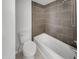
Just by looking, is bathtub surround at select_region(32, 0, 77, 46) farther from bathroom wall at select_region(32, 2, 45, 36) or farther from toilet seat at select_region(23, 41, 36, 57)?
toilet seat at select_region(23, 41, 36, 57)

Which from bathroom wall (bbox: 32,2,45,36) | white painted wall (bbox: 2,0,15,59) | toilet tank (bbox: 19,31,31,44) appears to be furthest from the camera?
bathroom wall (bbox: 32,2,45,36)

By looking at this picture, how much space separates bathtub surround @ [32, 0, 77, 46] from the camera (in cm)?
243

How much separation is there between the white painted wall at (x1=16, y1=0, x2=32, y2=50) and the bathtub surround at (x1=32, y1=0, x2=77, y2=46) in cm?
34

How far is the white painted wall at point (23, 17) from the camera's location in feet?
11.0

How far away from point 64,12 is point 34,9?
158 centimetres

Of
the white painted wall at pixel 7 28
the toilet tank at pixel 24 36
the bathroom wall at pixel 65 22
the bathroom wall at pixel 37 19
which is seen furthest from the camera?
the bathroom wall at pixel 37 19

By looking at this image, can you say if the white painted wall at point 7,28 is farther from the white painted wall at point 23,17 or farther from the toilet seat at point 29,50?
the white painted wall at point 23,17

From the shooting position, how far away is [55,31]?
132 inches

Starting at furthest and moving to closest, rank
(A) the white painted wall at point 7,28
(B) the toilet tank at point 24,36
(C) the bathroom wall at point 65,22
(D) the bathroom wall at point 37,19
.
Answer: (D) the bathroom wall at point 37,19 < (B) the toilet tank at point 24,36 < (C) the bathroom wall at point 65,22 < (A) the white painted wall at point 7,28

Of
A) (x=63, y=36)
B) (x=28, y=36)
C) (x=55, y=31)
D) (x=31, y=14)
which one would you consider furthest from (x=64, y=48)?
(x=31, y=14)

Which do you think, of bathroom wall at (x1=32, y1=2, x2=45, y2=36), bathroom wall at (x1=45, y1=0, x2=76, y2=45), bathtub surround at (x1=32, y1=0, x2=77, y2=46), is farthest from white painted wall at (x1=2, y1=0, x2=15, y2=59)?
bathroom wall at (x1=32, y1=2, x2=45, y2=36)

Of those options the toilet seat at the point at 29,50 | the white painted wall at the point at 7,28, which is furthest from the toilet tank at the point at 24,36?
the white painted wall at the point at 7,28

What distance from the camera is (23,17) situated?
349 centimetres

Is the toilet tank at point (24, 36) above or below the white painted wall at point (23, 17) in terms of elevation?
below
